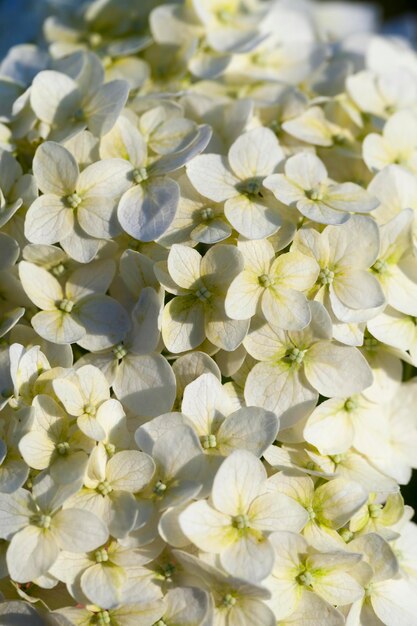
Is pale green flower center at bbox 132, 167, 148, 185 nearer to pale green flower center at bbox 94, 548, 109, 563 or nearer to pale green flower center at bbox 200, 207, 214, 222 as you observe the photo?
pale green flower center at bbox 200, 207, 214, 222

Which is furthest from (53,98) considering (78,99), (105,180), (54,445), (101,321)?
(54,445)

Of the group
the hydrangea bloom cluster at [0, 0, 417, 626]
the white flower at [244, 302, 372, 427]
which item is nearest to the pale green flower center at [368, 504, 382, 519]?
the hydrangea bloom cluster at [0, 0, 417, 626]

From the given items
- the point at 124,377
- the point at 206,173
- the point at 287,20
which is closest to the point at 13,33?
the point at 287,20

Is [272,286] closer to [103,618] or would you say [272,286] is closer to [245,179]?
[245,179]

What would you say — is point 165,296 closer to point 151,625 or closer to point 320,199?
point 320,199

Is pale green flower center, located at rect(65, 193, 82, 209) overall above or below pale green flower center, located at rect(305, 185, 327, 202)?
above

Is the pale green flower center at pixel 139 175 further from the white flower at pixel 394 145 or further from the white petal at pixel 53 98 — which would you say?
the white flower at pixel 394 145
